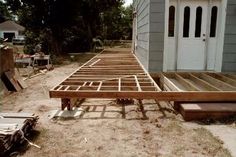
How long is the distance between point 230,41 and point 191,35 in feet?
3.15

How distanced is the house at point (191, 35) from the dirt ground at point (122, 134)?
1.84m

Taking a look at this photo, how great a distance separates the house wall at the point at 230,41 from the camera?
7.06 meters

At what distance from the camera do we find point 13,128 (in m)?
3.70

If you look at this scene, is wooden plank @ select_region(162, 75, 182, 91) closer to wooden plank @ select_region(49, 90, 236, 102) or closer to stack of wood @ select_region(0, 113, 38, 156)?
wooden plank @ select_region(49, 90, 236, 102)

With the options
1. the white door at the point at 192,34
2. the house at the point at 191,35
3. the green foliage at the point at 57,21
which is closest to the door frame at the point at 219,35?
the house at the point at 191,35

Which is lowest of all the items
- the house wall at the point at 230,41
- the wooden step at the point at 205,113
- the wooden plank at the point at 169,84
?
the wooden step at the point at 205,113

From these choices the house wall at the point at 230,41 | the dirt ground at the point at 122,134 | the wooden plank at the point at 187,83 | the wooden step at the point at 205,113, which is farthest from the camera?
the house wall at the point at 230,41

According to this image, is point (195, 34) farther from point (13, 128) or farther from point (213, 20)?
point (13, 128)

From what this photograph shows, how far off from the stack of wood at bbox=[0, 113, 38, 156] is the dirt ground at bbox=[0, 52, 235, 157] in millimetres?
166

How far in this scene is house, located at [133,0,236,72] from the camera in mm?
7133

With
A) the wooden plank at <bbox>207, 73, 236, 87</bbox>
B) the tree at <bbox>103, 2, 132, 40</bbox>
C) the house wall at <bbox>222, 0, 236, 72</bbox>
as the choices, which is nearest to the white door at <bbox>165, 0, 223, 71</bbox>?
the house wall at <bbox>222, 0, 236, 72</bbox>

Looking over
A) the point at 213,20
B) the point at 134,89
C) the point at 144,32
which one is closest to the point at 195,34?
the point at 213,20

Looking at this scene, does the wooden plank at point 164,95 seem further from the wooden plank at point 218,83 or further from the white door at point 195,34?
the white door at point 195,34

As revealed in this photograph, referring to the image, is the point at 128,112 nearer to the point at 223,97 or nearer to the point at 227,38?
the point at 223,97
